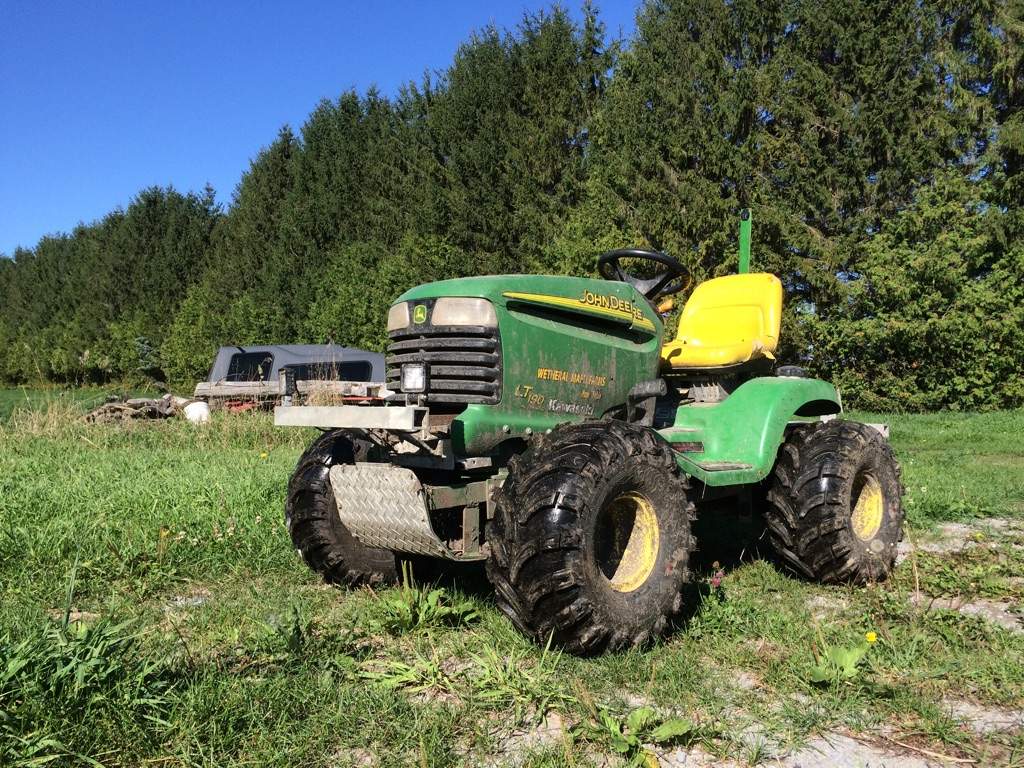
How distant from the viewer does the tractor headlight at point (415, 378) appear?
3.52 m

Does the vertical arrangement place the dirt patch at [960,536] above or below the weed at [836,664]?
below

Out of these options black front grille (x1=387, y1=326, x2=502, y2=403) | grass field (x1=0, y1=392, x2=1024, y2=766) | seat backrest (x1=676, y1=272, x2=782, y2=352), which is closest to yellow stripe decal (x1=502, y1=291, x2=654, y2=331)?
black front grille (x1=387, y1=326, x2=502, y2=403)

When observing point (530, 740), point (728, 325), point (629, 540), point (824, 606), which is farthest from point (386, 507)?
point (728, 325)

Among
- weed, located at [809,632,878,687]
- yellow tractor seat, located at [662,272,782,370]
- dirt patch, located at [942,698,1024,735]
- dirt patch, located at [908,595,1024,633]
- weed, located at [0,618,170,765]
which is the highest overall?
yellow tractor seat, located at [662,272,782,370]

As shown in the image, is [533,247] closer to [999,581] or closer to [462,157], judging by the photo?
[462,157]

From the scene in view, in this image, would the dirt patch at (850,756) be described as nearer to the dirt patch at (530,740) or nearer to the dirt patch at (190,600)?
the dirt patch at (530,740)

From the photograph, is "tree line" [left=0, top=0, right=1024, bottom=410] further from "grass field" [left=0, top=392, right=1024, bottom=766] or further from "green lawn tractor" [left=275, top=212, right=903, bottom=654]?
"green lawn tractor" [left=275, top=212, right=903, bottom=654]

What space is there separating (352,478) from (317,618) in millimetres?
693

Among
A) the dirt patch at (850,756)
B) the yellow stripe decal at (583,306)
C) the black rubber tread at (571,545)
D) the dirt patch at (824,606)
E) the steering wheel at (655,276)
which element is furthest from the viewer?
the steering wheel at (655,276)

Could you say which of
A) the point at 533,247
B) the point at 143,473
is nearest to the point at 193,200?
the point at 533,247

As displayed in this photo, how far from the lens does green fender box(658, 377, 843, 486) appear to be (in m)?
4.30

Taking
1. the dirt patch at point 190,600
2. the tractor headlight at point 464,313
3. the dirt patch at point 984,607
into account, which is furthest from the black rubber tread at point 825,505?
the dirt patch at point 190,600

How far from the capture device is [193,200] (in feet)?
110

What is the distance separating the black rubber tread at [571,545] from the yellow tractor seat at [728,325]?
56.9 inches
